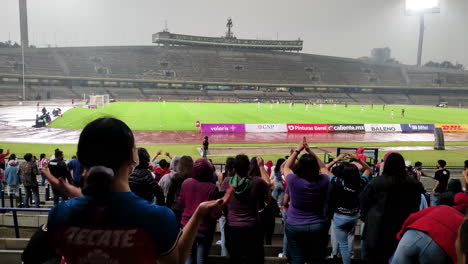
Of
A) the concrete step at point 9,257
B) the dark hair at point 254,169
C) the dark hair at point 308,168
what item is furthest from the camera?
the dark hair at point 254,169

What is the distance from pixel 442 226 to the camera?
8.42 ft

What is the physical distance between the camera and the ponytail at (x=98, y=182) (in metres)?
1.89

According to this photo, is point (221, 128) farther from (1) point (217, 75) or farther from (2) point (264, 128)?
(1) point (217, 75)

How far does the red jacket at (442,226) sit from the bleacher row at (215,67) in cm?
9725

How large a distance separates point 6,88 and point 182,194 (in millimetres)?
88063

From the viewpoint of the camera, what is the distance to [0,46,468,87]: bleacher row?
9475 cm

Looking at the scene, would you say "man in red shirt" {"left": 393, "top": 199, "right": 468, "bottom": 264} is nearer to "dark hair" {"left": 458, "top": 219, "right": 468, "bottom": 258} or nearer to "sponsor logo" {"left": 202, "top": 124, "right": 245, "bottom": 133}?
"dark hair" {"left": 458, "top": 219, "right": 468, "bottom": 258}

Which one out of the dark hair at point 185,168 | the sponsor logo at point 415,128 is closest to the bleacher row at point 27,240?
the dark hair at point 185,168

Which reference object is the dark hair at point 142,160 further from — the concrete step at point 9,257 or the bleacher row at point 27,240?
the concrete step at point 9,257

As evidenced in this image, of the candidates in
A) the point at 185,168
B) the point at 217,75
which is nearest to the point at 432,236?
the point at 185,168

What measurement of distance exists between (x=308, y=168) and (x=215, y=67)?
353 ft

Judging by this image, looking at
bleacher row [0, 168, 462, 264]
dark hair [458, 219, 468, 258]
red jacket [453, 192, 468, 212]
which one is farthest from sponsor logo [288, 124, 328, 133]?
dark hair [458, 219, 468, 258]

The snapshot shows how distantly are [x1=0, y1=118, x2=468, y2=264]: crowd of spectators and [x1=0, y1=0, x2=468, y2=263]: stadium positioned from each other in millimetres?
841

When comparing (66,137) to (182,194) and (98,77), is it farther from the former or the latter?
(98,77)
